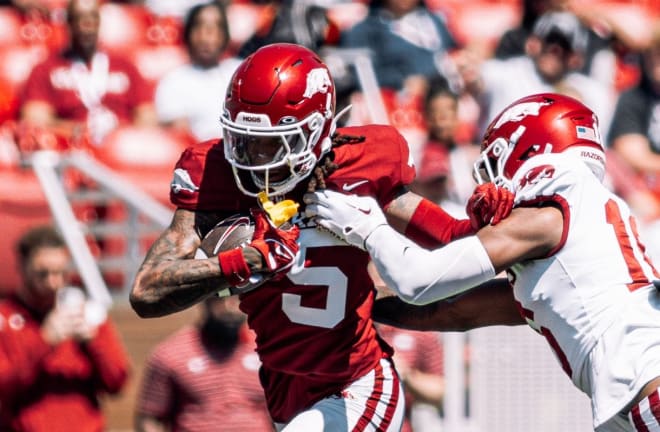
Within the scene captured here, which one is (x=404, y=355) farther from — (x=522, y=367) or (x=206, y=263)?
(x=206, y=263)

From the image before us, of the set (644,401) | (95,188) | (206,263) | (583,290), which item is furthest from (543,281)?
(95,188)

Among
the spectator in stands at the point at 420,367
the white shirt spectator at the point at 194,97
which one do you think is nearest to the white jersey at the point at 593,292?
the spectator in stands at the point at 420,367

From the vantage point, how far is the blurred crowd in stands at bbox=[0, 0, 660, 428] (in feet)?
23.6

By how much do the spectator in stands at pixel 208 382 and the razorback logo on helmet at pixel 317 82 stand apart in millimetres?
2194

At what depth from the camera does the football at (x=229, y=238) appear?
375cm

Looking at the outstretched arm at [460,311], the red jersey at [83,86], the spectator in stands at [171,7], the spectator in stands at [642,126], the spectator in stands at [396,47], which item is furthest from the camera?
the spectator in stands at [171,7]

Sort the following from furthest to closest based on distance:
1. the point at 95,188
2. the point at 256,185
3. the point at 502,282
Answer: the point at 95,188
the point at 502,282
the point at 256,185

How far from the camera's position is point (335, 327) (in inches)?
156

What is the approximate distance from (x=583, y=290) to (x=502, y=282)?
582mm

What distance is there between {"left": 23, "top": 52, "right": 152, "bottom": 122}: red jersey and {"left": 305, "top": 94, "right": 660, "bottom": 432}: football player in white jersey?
405 centimetres

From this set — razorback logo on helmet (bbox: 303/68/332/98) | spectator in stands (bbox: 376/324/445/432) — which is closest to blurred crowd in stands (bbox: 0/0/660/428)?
spectator in stands (bbox: 376/324/445/432)

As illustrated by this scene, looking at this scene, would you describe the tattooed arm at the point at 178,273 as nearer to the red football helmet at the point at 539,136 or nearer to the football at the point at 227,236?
the football at the point at 227,236

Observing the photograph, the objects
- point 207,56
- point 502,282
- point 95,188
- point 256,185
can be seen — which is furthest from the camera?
point 207,56

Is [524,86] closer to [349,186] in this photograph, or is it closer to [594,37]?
[594,37]
